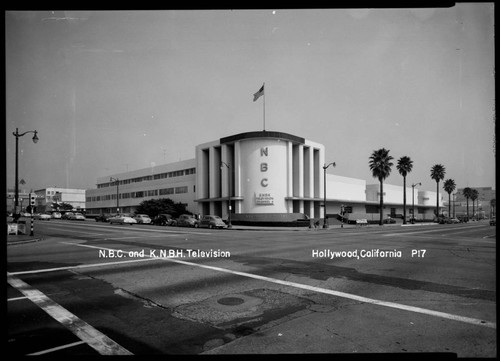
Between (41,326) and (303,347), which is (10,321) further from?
(303,347)

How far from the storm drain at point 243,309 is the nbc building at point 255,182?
33.0m

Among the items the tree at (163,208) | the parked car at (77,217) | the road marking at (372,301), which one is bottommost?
the parked car at (77,217)

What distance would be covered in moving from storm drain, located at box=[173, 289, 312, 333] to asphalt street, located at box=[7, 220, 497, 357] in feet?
0.07

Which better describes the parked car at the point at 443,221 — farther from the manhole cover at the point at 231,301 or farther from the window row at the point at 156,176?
the manhole cover at the point at 231,301

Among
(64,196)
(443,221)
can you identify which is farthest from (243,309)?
(64,196)

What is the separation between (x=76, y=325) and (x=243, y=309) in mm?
2734

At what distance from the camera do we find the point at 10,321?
4.97 metres

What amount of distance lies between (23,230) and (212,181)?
3144cm

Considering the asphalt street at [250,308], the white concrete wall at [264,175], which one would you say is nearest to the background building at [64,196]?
the white concrete wall at [264,175]

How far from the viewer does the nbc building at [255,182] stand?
46875 millimetres

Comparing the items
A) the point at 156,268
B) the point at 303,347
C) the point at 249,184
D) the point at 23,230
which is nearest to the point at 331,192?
the point at 249,184

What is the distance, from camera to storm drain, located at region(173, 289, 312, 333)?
5088mm

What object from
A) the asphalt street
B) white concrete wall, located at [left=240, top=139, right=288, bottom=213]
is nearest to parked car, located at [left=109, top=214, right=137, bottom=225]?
white concrete wall, located at [left=240, top=139, right=288, bottom=213]

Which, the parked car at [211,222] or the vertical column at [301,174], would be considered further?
the vertical column at [301,174]
